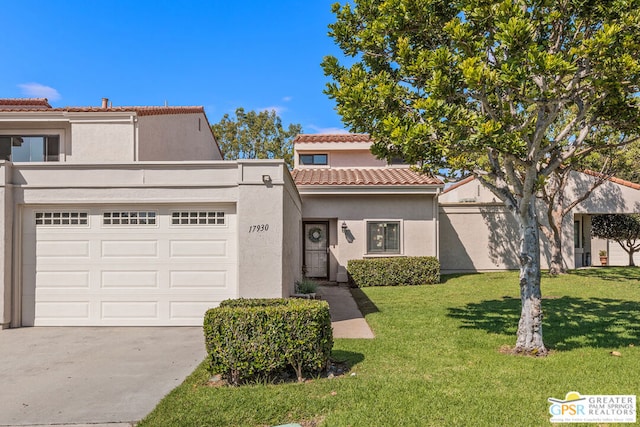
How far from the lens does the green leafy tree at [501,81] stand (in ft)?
18.4

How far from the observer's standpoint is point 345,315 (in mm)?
9789

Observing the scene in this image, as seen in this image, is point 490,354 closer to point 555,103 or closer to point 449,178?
point 449,178

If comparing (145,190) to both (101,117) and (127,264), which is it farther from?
(101,117)

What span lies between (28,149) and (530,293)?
13839 millimetres

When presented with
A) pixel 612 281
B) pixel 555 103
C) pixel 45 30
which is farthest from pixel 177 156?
pixel 612 281

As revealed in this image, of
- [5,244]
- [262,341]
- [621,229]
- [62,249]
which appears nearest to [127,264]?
[62,249]

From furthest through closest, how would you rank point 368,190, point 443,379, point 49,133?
point 368,190 < point 49,133 < point 443,379

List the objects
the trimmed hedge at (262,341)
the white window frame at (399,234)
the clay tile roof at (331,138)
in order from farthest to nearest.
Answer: the clay tile roof at (331,138) → the white window frame at (399,234) → the trimmed hedge at (262,341)

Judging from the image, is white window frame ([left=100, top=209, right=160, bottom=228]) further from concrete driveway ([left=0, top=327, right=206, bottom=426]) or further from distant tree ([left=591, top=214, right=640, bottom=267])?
distant tree ([left=591, top=214, right=640, bottom=267])

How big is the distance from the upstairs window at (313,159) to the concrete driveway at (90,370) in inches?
470

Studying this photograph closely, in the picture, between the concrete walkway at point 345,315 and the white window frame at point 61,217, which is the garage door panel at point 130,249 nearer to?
the white window frame at point 61,217

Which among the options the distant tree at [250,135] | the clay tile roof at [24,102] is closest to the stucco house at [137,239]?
the clay tile roof at [24,102]

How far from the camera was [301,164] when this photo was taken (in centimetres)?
1942

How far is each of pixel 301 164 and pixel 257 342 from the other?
Result: 577 inches
